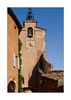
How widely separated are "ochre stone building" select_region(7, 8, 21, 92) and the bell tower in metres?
0.08

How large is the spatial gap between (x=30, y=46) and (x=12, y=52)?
9.3 inches

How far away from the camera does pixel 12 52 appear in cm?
676

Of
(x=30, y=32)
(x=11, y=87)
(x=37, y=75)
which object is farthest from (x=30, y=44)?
(x=11, y=87)

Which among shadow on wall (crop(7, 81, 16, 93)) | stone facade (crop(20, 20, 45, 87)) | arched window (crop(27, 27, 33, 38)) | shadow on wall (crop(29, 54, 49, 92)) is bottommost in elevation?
shadow on wall (crop(7, 81, 16, 93))

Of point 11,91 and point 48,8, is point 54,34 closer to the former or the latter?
point 48,8

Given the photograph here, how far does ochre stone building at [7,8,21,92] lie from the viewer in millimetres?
6664

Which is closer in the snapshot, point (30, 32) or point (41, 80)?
point (41, 80)

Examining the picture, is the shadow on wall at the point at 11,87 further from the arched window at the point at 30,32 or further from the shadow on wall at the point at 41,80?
the arched window at the point at 30,32

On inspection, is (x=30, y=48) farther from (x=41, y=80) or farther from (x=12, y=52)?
(x=41, y=80)

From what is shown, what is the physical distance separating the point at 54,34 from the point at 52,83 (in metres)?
0.58

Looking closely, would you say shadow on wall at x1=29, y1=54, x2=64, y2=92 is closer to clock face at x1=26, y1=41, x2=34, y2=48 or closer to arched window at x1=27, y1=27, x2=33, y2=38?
clock face at x1=26, y1=41, x2=34, y2=48

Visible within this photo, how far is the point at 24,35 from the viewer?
22.6ft

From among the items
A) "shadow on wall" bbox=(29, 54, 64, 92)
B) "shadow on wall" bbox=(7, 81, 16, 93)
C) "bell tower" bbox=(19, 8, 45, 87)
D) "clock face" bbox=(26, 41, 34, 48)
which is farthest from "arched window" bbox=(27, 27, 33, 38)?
"shadow on wall" bbox=(7, 81, 16, 93)
